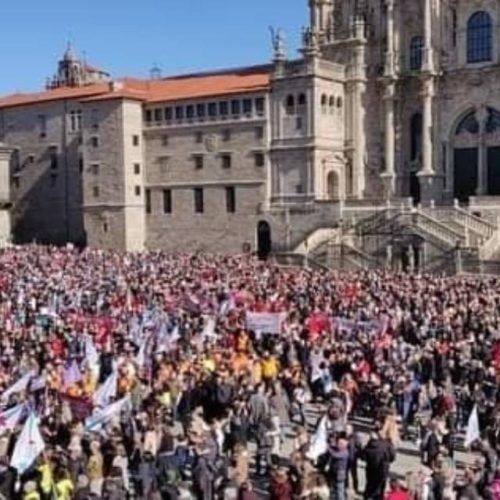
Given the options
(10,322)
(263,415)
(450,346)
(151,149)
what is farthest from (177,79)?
(263,415)

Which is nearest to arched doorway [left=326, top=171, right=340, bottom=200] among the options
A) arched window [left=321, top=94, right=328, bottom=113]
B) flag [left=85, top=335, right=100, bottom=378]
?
arched window [left=321, top=94, right=328, bottom=113]

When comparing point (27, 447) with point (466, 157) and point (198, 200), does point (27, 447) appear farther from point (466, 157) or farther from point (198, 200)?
point (198, 200)

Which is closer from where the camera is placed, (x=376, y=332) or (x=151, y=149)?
(x=376, y=332)

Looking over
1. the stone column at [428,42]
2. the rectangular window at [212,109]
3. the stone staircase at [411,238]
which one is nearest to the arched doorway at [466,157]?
the stone column at [428,42]

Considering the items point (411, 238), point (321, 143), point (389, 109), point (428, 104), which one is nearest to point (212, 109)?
point (321, 143)

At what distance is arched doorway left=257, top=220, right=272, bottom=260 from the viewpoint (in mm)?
57562

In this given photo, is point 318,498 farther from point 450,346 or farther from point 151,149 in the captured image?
point 151,149

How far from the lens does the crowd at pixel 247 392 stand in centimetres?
1334

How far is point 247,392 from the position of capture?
17.0 metres

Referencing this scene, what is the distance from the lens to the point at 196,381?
60.3ft

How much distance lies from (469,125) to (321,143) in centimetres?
872

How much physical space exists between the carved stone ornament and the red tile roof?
8.73 ft

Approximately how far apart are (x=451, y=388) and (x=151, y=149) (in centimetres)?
4700

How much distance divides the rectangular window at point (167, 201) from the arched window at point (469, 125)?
63.4ft
